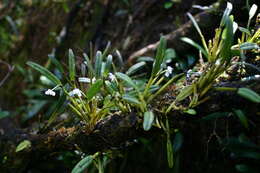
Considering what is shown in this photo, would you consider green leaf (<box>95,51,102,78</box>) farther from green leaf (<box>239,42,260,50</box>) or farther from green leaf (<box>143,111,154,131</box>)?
green leaf (<box>239,42,260,50</box>)

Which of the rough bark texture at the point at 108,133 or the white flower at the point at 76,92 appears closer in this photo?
the rough bark texture at the point at 108,133

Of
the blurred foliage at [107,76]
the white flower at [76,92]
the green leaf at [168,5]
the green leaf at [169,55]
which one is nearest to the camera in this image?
the white flower at [76,92]

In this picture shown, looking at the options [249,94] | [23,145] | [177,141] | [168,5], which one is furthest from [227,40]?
[168,5]

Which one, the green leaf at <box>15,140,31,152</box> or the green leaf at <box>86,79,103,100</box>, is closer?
the green leaf at <box>86,79,103,100</box>

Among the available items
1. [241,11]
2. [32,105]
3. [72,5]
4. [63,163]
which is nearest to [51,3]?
[72,5]

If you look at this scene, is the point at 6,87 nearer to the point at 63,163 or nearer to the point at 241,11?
the point at 63,163

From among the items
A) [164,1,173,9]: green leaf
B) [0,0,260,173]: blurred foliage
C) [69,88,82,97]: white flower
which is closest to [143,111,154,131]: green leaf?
[0,0,260,173]: blurred foliage

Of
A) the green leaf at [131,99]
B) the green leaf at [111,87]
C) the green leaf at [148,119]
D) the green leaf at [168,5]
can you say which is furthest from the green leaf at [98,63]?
the green leaf at [168,5]

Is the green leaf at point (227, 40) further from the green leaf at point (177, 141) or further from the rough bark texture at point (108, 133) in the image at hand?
the green leaf at point (177, 141)

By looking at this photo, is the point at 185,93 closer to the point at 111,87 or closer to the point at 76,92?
the point at 111,87
